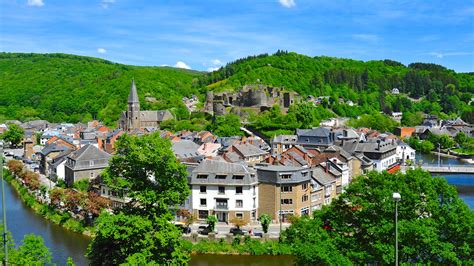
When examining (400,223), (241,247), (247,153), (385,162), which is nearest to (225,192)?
(241,247)

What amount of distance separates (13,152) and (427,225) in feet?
177

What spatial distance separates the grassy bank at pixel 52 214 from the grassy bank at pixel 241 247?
6.49 m

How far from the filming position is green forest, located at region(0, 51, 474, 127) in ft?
319

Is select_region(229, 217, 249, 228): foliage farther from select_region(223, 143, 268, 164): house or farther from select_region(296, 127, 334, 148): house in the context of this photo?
select_region(296, 127, 334, 148): house

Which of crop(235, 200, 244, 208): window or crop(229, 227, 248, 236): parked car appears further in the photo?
crop(235, 200, 244, 208): window

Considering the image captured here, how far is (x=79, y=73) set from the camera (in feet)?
431

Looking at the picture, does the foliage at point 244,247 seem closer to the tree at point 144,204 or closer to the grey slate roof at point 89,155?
the tree at point 144,204

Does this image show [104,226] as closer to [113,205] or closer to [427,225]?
[427,225]

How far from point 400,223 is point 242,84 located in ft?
303

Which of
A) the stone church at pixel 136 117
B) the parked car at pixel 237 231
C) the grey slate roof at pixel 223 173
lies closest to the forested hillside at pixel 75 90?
the stone church at pixel 136 117

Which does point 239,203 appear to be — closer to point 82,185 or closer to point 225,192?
point 225,192

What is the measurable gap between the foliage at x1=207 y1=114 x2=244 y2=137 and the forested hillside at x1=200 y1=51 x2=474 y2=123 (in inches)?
1292

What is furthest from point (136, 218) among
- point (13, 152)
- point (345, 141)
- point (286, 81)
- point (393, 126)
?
point (286, 81)

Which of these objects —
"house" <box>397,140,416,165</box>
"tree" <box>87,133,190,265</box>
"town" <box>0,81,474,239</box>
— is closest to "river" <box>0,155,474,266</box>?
"town" <box>0,81,474,239</box>
